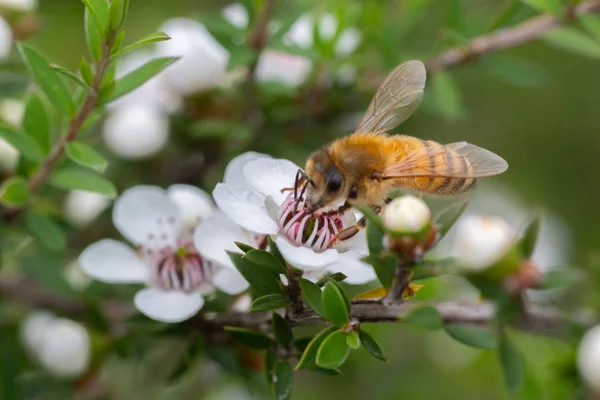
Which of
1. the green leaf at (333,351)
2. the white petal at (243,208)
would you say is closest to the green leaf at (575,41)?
the white petal at (243,208)

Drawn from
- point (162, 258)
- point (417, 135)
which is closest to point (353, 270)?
point (162, 258)

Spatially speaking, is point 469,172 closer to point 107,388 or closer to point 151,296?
point 151,296

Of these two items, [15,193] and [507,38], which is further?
[507,38]

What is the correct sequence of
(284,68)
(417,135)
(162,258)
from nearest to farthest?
1. (162,258)
2. (284,68)
3. (417,135)

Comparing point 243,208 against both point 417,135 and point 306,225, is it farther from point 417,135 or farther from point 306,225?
point 417,135

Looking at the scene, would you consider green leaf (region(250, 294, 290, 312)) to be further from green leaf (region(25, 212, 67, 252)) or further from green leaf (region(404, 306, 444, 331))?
green leaf (region(25, 212, 67, 252))

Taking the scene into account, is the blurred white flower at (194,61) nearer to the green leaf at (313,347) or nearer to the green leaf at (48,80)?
the green leaf at (48,80)
